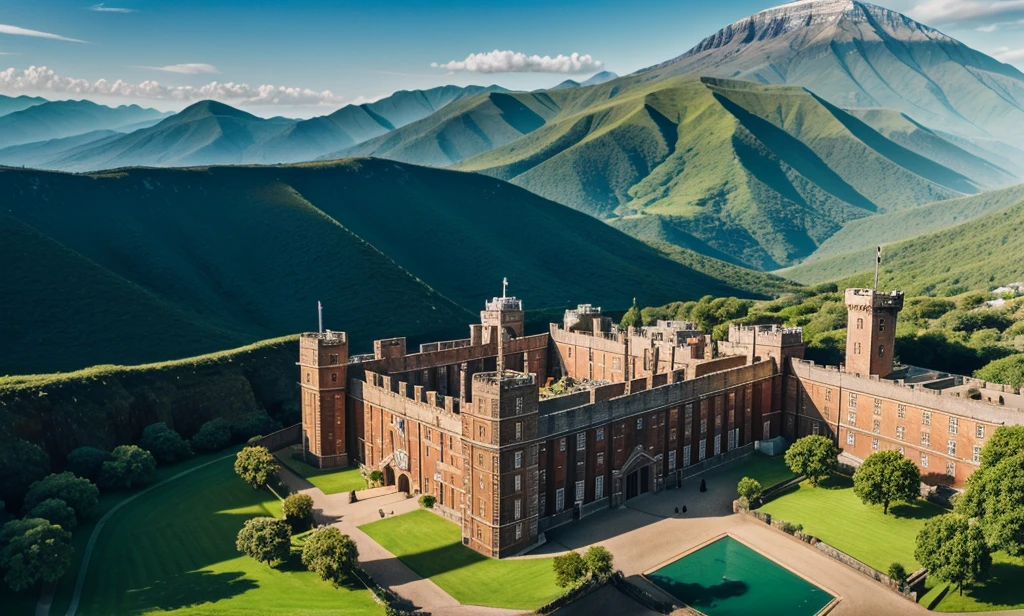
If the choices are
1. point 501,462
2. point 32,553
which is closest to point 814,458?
point 501,462

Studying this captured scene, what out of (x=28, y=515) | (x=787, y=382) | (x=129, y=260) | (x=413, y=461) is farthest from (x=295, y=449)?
(x=129, y=260)

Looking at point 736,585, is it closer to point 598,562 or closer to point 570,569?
point 598,562

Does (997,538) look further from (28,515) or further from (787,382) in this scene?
(28,515)

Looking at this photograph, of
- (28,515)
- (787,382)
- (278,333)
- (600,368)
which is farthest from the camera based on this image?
(278,333)

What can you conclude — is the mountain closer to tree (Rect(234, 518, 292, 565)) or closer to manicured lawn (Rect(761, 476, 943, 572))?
tree (Rect(234, 518, 292, 565))

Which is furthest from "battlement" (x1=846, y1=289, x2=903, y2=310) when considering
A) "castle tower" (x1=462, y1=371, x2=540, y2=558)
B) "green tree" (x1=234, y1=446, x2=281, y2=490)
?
"green tree" (x1=234, y1=446, x2=281, y2=490)

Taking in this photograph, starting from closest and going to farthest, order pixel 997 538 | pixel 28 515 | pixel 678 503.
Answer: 1. pixel 997 538
2. pixel 28 515
3. pixel 678 503

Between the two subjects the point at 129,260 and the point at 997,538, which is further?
the point at 129,260
